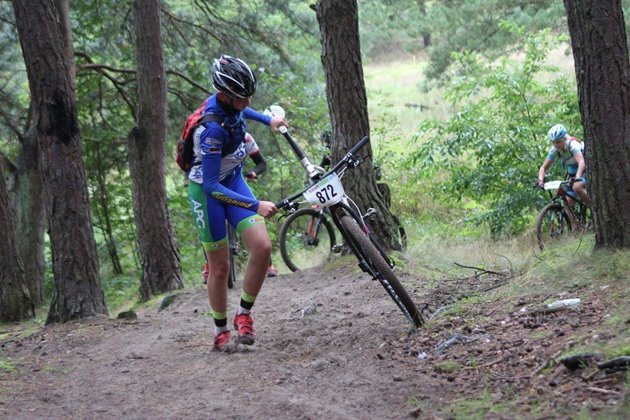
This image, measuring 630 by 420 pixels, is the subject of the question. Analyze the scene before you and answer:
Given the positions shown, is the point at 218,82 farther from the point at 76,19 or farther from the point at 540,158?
the point at 76,19

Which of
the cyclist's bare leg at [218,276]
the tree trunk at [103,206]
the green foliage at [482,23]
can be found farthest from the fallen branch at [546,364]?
the green foliage at [482,23]

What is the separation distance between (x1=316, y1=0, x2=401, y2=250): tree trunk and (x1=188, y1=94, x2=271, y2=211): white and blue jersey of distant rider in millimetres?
3336

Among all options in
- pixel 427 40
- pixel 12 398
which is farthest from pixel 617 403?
pixel 427 40

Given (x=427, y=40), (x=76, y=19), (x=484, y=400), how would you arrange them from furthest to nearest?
(x=427, y=40) < (x=76, y=19) < (x=484, y=400)

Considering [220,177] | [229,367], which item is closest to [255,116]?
[220,177]

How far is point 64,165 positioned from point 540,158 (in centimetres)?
903

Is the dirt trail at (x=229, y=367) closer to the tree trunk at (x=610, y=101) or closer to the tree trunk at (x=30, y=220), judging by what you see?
the tree trunk at (x=610, y=101)

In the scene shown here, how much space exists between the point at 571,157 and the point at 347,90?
4.28 meters

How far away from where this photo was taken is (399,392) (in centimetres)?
487

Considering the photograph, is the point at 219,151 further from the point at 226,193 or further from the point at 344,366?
the point at 344,366

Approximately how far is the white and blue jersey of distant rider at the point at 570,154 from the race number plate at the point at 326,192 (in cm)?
673

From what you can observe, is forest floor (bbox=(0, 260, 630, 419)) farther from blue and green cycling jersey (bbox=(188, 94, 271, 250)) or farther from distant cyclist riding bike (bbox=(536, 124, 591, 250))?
distant cyclist riding bike (bbox=(536, 124, 591, 250))

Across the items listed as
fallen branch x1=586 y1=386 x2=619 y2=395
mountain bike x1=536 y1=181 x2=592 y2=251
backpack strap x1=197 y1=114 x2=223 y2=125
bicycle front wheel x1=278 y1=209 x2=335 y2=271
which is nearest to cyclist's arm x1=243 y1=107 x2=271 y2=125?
backpack strap x1=197 y1=114 x2=223 y2=125

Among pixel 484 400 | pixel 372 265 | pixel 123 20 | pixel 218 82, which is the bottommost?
pixel 484 400
